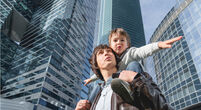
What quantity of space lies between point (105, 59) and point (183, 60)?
25145 mm

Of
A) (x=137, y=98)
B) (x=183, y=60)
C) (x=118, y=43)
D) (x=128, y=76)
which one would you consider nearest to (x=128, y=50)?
(x=118, y=43)

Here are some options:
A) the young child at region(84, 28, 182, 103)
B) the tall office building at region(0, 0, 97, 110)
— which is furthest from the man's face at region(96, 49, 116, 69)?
the tall office building at region(0, 0, 97, 110)

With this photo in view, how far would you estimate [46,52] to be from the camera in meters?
38.6

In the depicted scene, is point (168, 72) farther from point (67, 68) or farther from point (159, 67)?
point (67, 68)

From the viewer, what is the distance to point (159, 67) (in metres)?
29.9

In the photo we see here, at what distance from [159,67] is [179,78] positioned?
728 centimetres

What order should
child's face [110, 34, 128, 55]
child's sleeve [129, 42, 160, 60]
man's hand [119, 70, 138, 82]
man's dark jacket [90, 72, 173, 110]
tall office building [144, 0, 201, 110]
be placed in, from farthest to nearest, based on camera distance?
1. tall office building [144, 0, 201, 110]
2. child's face [110, 34, 128, 55]
3. child's sleeve [129, 42, 160, 60]
4. man's hand [119, 70, 138, 82]
5. man's dark jacket [90, 72, 173, 110]

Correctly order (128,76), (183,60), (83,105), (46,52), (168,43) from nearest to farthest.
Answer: (128,76) → (168,43) → (83,105) → (183,60) → (46,52)

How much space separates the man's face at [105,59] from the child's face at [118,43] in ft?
0.64

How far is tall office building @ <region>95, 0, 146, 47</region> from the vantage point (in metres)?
79.3

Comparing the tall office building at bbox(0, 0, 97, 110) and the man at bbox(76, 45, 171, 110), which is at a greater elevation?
the tall office building at bbox(0, 0, 97, 110)

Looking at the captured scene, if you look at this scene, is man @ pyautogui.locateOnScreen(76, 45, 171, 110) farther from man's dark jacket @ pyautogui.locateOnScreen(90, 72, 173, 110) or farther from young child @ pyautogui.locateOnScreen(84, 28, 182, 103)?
young child @ pyautogui.locateOnScreen(84, 28, 182, 103)

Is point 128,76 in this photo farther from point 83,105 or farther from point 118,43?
point 118,43

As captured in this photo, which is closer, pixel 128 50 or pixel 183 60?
pixel 128 50
